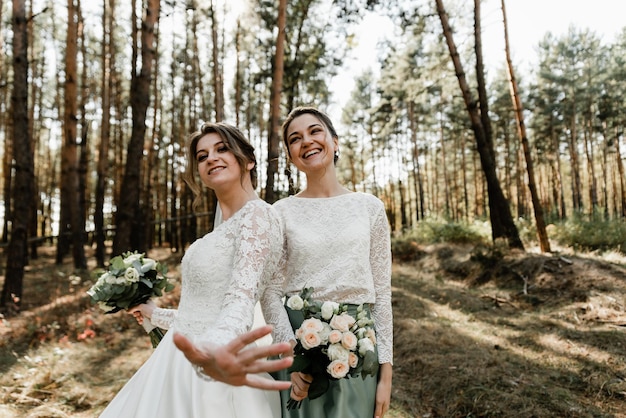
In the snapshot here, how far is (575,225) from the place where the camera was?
1198 centimetres

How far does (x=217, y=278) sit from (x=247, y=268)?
1.16 feet

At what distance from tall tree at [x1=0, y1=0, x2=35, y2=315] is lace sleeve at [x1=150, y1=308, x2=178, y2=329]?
6931 mm

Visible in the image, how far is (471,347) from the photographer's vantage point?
5.75m

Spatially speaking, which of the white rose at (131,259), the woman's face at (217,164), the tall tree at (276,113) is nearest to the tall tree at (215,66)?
the tall tree at (276,113)

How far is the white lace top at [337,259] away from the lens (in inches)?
83.6

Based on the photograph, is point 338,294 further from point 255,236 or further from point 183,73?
point 183,73

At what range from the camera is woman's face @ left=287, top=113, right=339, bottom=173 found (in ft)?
7.67

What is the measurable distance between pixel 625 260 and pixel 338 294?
9.48 meters

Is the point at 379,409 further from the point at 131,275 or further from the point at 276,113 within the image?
the point at 276,113

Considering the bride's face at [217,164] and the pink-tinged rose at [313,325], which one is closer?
Answer: the pink-tinged rose at [313,325]

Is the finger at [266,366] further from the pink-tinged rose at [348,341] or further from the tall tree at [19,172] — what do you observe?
the tall tree at [19,172]

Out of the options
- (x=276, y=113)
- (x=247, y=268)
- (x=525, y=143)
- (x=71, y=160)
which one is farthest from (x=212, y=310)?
(x=71, y=160)

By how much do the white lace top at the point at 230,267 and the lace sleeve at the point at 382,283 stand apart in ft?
1.93

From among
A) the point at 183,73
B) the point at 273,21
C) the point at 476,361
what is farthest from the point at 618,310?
the point at 183,73
